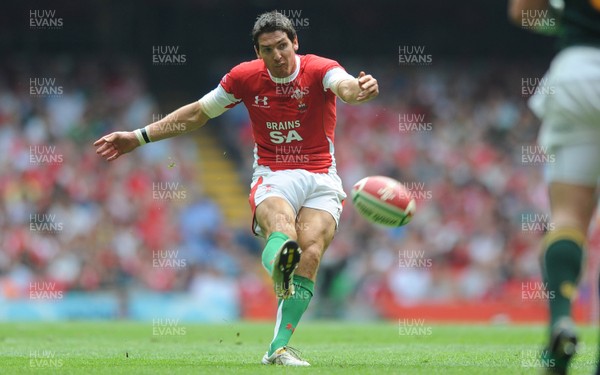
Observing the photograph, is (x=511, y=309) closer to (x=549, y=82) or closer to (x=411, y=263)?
(x=411, y=263)

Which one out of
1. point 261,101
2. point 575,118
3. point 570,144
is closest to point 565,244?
point 570,144

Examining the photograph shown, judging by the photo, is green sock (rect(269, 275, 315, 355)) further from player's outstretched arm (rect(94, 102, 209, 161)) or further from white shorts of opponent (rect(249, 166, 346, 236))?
player's outstretched arm (rect(94, 102, 209, 161))

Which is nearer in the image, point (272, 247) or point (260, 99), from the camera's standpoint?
point (272, 247)

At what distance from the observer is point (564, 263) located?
178 inches

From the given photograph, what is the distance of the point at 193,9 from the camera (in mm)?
25062

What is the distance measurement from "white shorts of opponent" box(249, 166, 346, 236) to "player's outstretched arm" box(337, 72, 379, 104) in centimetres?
97

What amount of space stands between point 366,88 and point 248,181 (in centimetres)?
1750

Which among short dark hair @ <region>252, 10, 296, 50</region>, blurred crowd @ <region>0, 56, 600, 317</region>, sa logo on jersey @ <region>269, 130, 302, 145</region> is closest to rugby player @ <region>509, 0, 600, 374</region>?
short dark hair @ <region>252, 10, 296, 50</region>

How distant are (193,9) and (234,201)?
206 inches

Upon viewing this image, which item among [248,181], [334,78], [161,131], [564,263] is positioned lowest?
[248,181]

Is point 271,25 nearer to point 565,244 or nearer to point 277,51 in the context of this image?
→ point 277,51

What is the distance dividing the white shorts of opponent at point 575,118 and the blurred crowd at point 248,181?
1496 cm

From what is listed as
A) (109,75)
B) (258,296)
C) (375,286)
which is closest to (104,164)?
(109,75)

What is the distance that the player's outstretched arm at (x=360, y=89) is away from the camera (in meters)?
6.50
